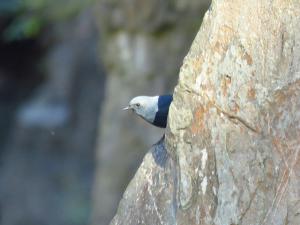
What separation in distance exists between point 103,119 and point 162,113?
4.80 metres

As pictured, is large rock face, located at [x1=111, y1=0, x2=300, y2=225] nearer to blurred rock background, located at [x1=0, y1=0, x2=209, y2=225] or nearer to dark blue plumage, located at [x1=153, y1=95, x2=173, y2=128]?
dark blue plumage, located at [x1=153, y1=95, x2=173, y2=128]

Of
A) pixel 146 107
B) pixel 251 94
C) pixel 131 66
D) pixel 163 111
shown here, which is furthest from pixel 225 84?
pixel 131 66

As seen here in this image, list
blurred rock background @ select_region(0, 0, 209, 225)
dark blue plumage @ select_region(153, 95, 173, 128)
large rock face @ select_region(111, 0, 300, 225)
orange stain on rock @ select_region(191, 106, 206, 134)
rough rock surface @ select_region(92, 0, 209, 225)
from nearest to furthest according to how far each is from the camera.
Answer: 1. large rock face @ select_region(111, 0, 300, 225)
2. orange stain on rock @ select_region(191, 106, 206, 134)
3. dark blue plumage @ select_region(153, 95, 173, 128)
4. rough rock surface @ select_region(92, 0, 209, 225)
5. blurred rock background @ select_region(0, 0, 209, 225)

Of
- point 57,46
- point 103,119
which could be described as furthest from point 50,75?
point 103,119

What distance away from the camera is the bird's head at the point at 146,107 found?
14.8 ft

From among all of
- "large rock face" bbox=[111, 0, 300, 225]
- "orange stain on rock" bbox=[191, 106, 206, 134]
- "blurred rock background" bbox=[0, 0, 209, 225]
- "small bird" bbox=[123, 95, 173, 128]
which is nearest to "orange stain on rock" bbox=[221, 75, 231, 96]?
"large rock face" bbox=[111, 0, 300, 225]

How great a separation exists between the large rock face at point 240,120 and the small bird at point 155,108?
0.26m

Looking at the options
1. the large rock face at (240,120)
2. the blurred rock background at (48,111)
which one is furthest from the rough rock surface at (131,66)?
the large rock face at (240,120)

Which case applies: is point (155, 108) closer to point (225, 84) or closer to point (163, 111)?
point (163, 111)

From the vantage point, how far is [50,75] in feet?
44.3

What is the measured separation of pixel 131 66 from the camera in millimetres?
8867

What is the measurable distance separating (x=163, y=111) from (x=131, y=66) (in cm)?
446

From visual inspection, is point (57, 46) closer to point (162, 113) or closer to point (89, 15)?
point (89, 15)

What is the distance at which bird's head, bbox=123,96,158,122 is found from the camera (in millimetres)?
4496
